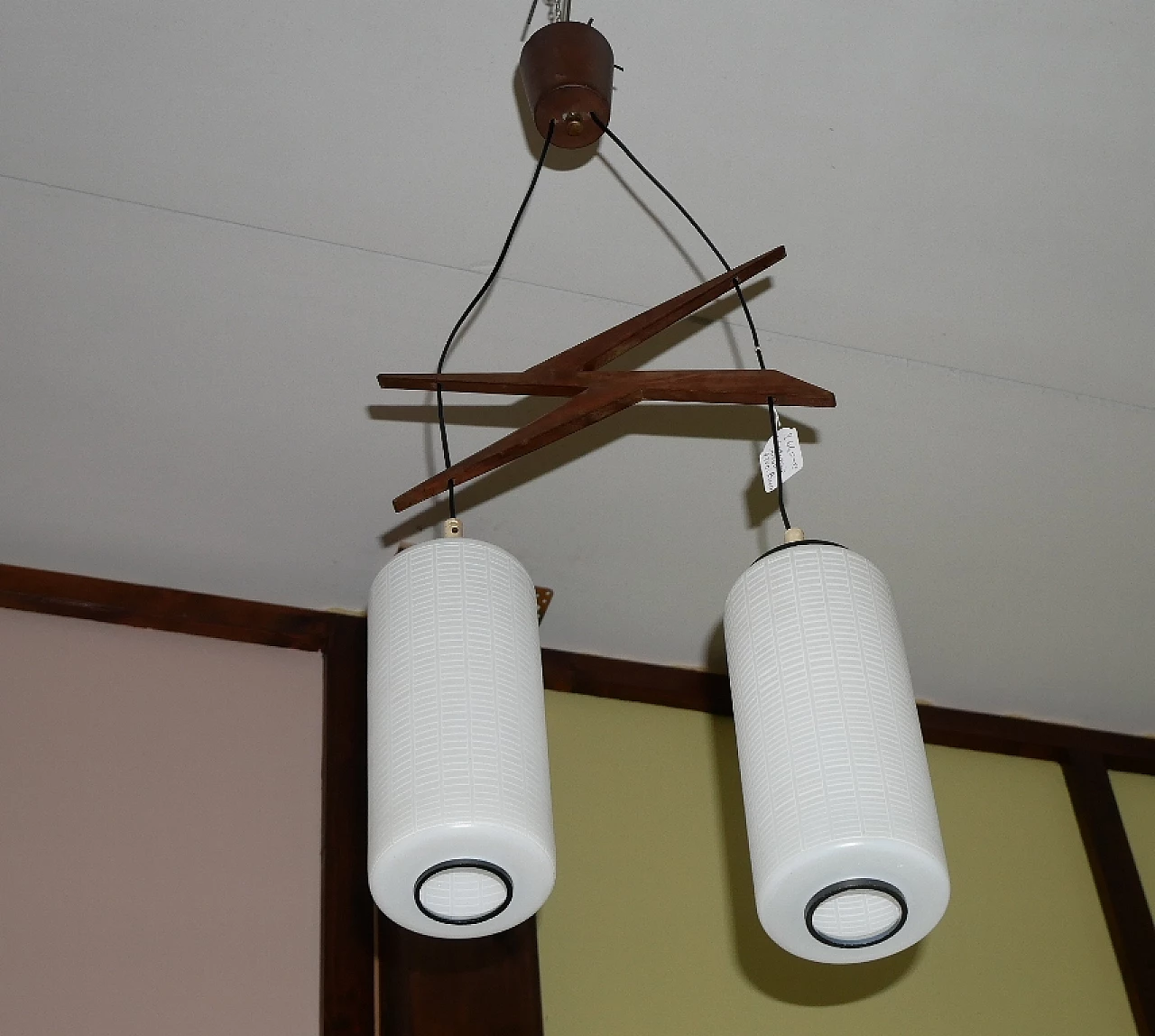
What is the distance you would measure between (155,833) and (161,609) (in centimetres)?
47

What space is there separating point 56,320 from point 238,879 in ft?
3.26

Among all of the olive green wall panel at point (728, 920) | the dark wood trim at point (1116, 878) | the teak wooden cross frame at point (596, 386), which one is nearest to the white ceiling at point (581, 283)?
the olive green wall panel at point (728, 920)

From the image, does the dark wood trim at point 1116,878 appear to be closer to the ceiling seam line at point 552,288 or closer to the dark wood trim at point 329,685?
the ceiling seam line at point 552,288

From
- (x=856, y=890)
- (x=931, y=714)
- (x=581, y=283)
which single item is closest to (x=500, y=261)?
(x=581, y=283)

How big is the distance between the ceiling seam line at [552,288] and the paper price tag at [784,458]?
57 centimetres

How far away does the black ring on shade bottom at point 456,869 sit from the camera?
1.72 m

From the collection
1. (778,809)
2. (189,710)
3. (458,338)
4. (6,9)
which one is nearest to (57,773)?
(189,710)

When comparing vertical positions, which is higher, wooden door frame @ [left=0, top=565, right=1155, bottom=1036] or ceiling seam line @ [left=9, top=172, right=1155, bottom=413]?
ceiling seam line @ [left=9, top=172, right=1155, bottom=413]

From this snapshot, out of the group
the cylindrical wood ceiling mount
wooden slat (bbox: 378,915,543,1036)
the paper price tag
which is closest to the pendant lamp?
the paper price tag

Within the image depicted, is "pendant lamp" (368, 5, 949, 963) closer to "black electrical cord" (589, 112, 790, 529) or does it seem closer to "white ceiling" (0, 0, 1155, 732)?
"black electrical cord" (589, 112, 790, 529)

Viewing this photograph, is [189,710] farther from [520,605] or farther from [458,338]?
[520,605]

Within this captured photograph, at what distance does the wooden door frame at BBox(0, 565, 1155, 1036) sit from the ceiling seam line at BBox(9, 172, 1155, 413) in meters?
0.81

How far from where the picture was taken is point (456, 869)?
5.78 feet

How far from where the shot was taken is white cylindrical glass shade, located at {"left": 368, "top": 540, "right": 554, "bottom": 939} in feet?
5.64
